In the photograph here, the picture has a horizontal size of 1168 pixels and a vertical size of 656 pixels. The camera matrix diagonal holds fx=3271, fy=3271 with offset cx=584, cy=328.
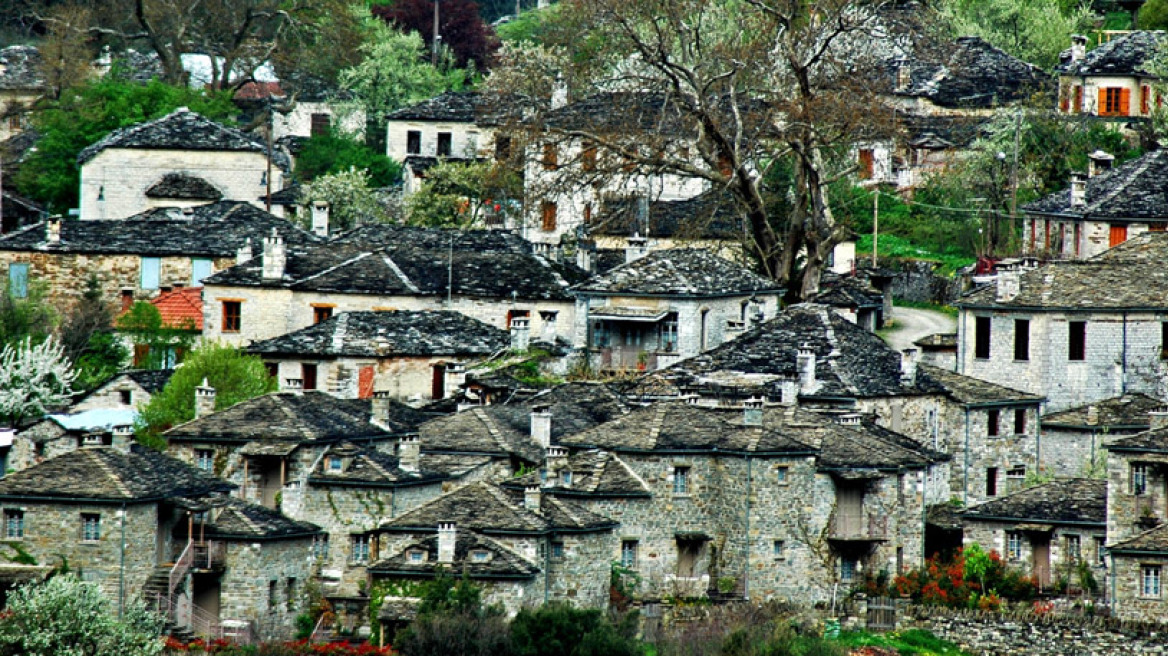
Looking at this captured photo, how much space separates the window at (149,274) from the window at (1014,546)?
34.1 meters

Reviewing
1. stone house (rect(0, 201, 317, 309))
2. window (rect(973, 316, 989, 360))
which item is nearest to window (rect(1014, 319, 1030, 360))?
window (rect(973, 316, 989, 360))

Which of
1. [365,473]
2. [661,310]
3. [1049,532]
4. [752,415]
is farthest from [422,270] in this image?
[1049,532]

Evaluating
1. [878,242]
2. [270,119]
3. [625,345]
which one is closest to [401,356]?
[625,345]

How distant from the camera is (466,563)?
66.9 metres

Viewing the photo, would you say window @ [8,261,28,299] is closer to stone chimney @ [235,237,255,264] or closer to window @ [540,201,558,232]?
stone chimney @ [235,237,255,264]

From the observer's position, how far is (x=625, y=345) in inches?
3519

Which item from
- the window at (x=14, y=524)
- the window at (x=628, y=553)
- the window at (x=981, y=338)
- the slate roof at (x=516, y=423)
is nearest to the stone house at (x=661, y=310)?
the window at (x=981, y=338)

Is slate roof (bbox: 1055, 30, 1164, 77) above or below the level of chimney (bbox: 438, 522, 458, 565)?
above

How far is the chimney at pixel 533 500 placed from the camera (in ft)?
227

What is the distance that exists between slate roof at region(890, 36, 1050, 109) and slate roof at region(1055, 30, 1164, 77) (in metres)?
5.10

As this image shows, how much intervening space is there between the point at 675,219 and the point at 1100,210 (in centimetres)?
1413

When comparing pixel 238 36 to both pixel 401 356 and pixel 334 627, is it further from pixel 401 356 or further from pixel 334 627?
pixel 334 627

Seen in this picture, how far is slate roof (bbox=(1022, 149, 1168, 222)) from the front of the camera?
96.1 metres

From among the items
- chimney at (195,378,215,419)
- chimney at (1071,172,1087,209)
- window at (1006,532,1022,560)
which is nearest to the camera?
window at (1006,532,1022,560)
